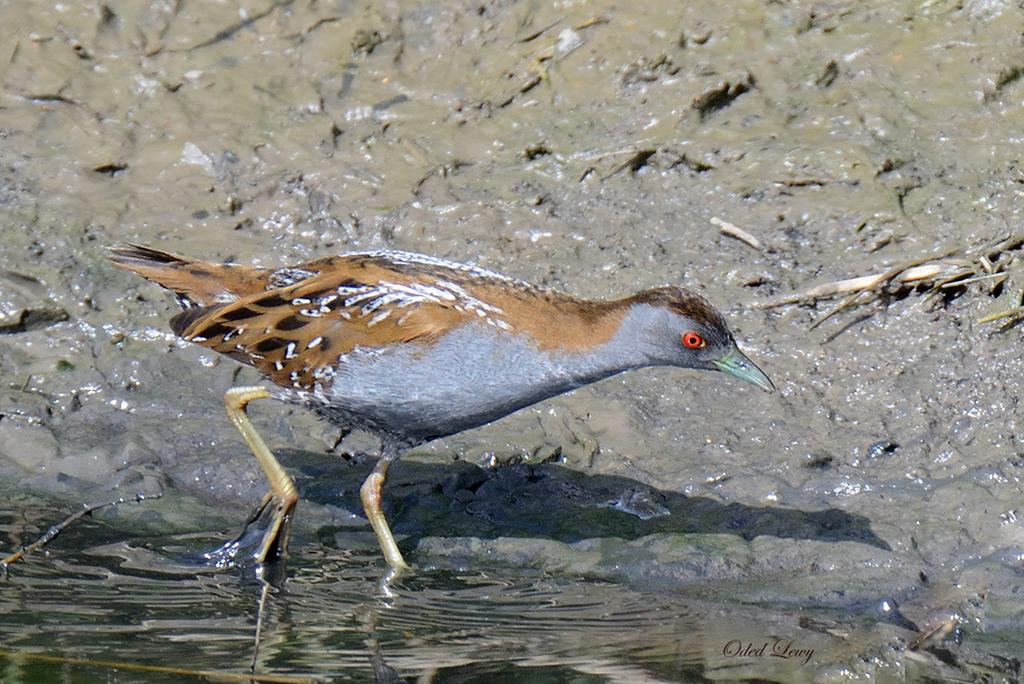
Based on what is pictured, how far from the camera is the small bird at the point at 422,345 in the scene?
17.6ft

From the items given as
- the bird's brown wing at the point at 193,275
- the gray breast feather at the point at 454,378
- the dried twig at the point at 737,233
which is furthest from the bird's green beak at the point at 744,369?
the bird's brown wing at the point at 193,275

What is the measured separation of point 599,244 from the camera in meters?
7.15

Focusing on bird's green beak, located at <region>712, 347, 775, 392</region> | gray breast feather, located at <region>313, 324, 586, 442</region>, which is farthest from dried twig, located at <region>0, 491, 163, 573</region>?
bird's green beak, located at <region>712, 347, 775, 392</region>

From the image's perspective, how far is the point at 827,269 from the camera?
6.88 m

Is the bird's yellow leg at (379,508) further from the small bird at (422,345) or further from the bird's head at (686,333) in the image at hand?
the bird's head at (686,333)

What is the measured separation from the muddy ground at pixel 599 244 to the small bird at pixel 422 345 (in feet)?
1.70

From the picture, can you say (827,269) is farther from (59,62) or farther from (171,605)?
(59,62)

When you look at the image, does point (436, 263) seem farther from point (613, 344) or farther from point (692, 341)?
point (692, 341)

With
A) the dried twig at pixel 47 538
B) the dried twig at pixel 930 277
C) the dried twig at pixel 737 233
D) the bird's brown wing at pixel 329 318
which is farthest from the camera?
the dried twig at pixel 737 233

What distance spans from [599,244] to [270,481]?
2282mm

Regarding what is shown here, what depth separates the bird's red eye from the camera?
532cm

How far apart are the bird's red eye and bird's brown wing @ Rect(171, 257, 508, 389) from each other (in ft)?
2.26

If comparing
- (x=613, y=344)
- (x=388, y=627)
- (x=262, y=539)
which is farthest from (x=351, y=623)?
(x=613, y=344)

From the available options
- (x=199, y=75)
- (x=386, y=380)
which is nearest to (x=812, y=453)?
(x=386, y=380)
